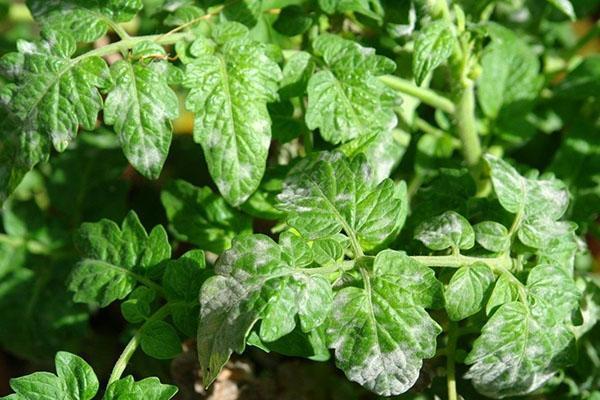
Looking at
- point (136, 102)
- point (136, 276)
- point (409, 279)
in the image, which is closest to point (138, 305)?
point (136, 276)

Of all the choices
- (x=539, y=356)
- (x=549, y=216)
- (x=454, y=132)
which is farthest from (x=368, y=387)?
(x=454, y=132)

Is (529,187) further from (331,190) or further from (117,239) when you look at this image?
(117,239)

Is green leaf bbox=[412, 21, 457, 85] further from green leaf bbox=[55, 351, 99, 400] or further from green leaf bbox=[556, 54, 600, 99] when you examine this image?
green leaf bbox=[55, 351, 99, 400]

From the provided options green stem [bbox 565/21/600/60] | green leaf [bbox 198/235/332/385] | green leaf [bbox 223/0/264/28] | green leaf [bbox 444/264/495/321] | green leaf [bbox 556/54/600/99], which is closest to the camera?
green leaf [bbox 198/235/332/385]

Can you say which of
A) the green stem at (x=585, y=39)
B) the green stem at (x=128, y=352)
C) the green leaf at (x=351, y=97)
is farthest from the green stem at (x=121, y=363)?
the green stem at (x=585, y=39)

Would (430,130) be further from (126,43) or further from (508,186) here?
(126,43)

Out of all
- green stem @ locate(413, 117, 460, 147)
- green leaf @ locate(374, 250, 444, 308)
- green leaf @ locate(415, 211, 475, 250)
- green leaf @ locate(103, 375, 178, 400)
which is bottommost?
green stem @ locate(413, 117, 460, 147)

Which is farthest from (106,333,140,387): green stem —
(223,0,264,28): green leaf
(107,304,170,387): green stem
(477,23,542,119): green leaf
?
(477,23,542,119): green leaf

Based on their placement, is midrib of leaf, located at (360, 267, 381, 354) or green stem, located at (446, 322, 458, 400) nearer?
midrib of leaf, located at (360, 267, 381, 354)
